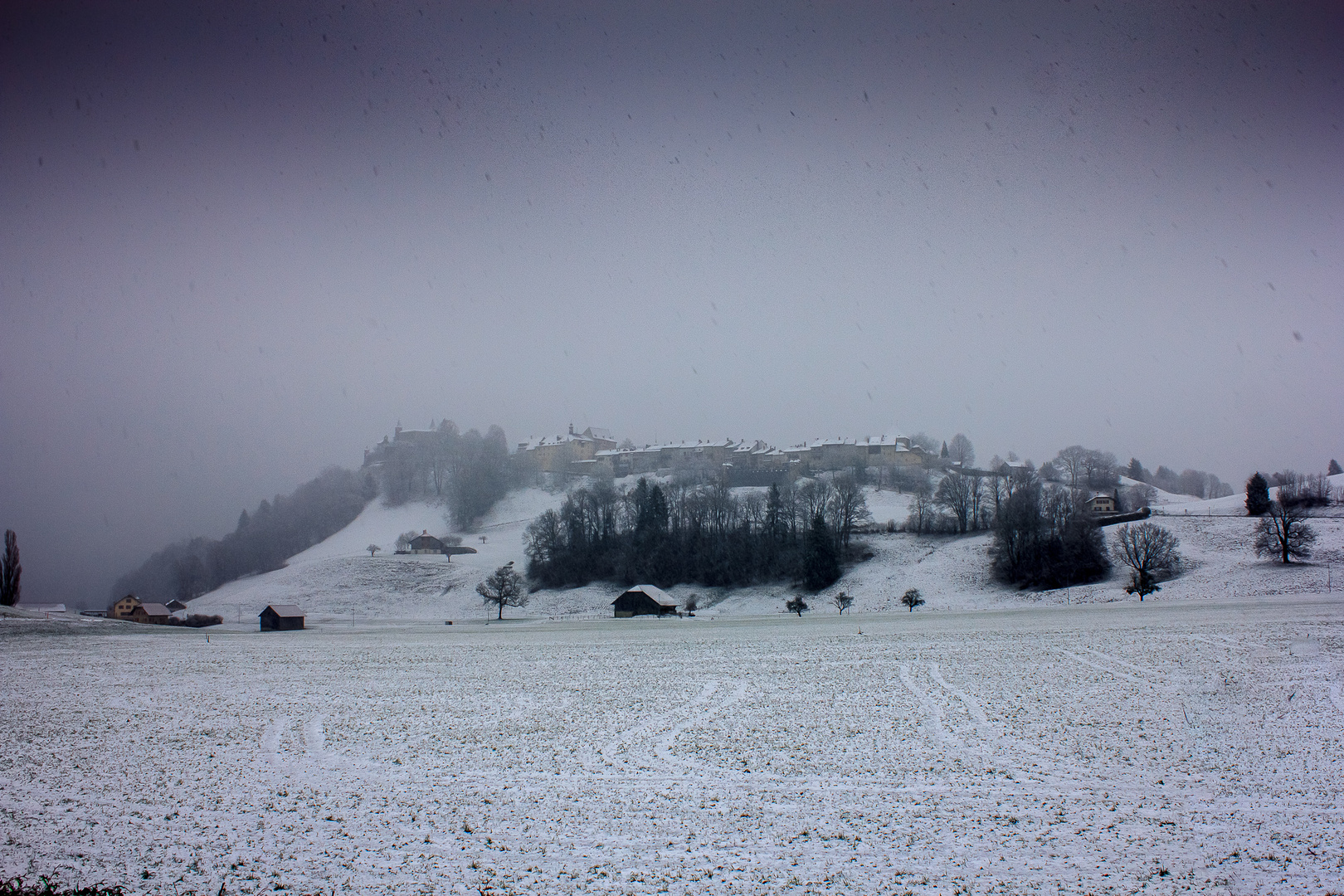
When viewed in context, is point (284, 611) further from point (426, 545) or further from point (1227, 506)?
point (1227, 506)

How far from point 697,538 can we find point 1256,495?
202 feet

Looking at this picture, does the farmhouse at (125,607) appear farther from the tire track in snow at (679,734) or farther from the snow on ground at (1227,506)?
the snow on ground at (1227,506)

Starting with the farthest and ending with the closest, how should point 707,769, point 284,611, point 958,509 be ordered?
point 958,509, point 284,611, point 707,769

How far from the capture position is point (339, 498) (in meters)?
168

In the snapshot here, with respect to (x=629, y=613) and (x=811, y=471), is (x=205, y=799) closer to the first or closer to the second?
(x=629, y=613)

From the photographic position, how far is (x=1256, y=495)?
7994cm

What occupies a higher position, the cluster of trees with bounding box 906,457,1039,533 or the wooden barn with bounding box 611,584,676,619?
the cluster of trees with bounding box 906,457,1039,533

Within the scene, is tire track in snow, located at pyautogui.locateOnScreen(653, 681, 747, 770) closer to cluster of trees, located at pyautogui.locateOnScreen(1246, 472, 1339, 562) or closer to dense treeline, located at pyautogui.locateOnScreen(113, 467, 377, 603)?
cluster of trees, located at pyautogui.locateOnScreen(1246, 472, 1339, 562)

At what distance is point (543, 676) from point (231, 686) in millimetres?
9714

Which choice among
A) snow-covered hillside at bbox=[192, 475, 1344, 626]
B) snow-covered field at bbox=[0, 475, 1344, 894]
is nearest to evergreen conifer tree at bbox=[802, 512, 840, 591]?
snow-covered hillside at bbox=[192, 475, 1344, 626]

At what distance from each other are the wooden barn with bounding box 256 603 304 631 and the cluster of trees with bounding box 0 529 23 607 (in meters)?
30.3

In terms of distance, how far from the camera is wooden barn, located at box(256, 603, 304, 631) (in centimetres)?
6688

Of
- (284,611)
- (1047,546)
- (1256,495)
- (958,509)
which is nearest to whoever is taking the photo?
(284,611)

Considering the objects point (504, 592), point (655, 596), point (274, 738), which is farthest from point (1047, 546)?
point (274, 738)
